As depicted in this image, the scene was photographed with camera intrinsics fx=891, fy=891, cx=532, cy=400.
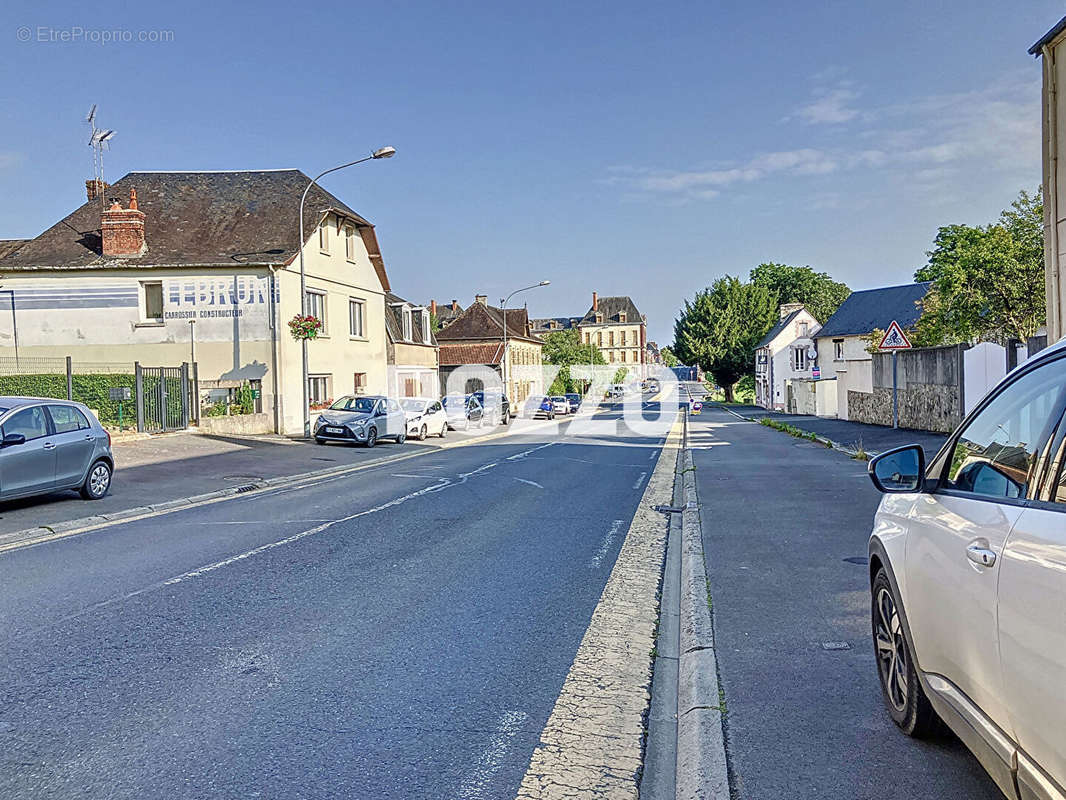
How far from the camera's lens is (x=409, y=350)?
4522cm

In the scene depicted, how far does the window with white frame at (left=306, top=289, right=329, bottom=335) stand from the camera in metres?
32.2

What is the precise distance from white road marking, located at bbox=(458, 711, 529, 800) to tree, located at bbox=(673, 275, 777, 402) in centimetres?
7711

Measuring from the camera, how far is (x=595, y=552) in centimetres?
926

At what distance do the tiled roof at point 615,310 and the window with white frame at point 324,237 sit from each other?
109256mm

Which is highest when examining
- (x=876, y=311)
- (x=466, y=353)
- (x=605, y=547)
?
(x=876, y=311)

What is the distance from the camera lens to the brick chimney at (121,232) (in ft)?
98.7

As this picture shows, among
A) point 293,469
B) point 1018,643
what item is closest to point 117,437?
point 293,469

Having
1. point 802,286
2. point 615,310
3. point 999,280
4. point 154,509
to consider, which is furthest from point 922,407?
point 615,310

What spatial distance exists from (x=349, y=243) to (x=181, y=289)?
25.6ft

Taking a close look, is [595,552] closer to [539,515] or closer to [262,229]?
[539,515]

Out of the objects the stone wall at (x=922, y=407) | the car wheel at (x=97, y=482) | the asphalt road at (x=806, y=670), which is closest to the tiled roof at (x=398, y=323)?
the stone wall at (x=922, y=407)

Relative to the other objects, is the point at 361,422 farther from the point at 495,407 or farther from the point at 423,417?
the point at 495,407

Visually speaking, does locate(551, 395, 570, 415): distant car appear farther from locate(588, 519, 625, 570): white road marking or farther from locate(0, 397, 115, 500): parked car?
locate(588, 519, 625, 570): white road marking

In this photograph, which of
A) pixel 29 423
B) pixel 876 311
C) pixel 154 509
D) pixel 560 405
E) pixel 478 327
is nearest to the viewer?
pixel 29 423
